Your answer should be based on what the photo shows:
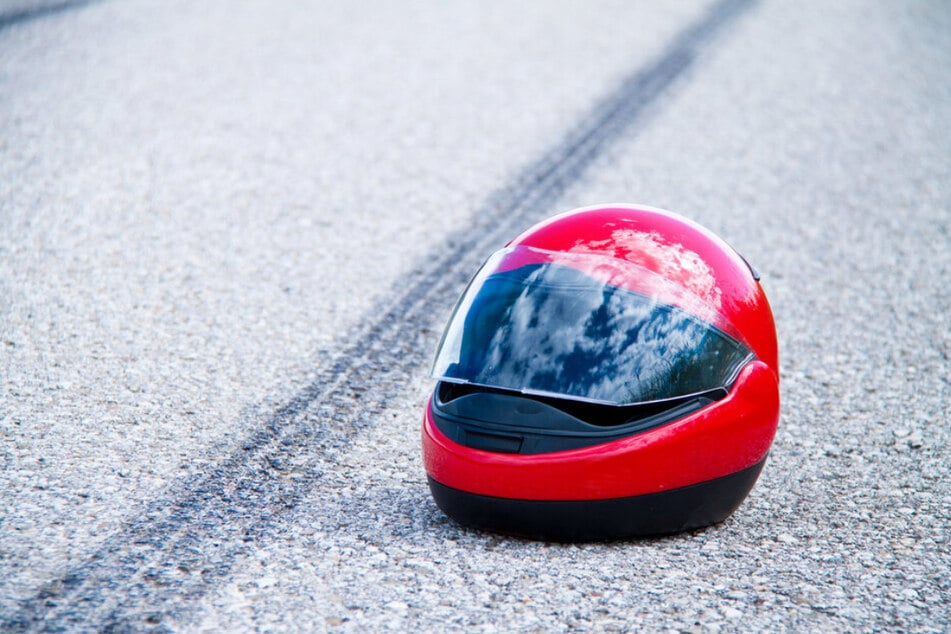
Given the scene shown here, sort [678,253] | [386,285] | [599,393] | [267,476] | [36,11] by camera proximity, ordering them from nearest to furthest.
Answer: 1. [599,393]
2. [678,253]
3. [267,476]
4. [386,285]
5. [36,11]

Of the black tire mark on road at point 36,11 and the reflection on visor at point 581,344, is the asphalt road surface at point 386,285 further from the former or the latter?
the reflection on visor at point 581,344

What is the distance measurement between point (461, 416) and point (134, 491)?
119 cm

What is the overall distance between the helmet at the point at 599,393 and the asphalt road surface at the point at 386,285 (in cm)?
19

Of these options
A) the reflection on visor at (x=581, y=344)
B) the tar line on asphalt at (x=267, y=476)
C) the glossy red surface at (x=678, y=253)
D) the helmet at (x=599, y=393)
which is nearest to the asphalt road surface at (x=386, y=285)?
the tar line on asphalt at (x=267, y=476)


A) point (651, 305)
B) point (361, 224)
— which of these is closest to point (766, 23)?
point (361, 224)

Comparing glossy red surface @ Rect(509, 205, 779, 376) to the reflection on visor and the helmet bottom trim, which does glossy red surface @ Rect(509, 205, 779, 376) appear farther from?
the helmet bottom trim

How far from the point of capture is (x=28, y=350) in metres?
4.36

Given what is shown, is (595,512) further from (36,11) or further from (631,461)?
(36,11)

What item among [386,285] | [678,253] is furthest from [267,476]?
[386,285]

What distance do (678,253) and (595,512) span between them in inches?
35.3

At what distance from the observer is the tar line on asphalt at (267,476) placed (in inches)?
108

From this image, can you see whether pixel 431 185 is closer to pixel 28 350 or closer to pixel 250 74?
pixel 250 74

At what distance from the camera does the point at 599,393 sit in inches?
117

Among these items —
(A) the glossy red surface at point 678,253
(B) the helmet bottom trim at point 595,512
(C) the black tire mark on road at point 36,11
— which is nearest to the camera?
(B) the helmet bottom trim at point 595,512
